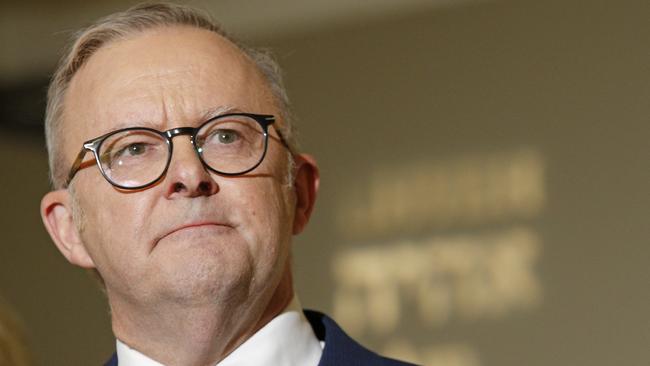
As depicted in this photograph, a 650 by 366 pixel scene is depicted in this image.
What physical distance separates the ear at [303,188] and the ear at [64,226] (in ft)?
0.92

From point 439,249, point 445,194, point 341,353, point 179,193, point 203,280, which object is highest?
point 179,193

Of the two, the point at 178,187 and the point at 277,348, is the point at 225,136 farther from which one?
the point at 277,348

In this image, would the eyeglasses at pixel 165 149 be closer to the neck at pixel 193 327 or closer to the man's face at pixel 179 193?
the man's face at pixel 179 193

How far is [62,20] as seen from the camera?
6.02 metres

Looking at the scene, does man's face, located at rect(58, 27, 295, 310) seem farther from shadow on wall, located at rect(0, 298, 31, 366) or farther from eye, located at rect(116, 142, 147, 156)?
shadow on wall, located at rect(0, 298, 31, 366)

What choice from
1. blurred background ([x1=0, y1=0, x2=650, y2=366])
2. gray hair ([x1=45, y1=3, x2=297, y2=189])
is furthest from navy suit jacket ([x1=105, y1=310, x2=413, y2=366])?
blurred background ([x1=0, y1=0, x2=650, y2=366])

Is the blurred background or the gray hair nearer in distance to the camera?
the gray hair

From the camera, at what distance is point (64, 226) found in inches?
66.9

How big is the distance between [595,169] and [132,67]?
10.6ft

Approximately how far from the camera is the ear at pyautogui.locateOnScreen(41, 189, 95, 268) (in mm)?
1665

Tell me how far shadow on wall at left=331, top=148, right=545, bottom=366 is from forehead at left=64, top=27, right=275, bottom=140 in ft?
10.2

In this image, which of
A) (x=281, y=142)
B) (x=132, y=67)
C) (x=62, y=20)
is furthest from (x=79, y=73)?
(x=62, y=20)

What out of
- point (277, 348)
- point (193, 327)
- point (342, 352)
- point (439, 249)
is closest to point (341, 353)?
point (342, 352)

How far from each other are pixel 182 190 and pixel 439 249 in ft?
11.3
